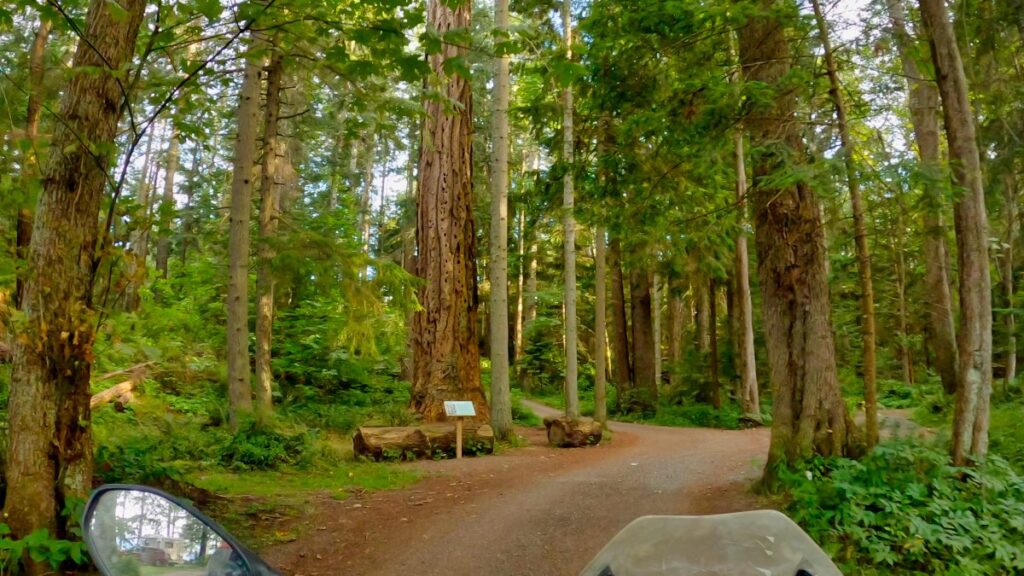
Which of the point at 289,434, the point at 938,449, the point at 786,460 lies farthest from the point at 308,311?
the point at 938,449

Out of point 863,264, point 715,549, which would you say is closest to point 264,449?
point 863,264

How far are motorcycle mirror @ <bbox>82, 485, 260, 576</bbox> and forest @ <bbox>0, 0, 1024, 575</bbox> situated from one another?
10.8 feet

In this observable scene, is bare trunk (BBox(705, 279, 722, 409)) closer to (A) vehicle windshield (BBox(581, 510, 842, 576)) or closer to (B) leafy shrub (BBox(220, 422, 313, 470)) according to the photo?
(B) leafy shrub (BBox(220, 422, 313, 470))

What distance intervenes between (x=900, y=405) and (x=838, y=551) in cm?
1514

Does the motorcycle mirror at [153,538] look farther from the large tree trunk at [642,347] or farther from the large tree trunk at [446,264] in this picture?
the large tree trunk at [642,347]

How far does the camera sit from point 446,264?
14.0 metres

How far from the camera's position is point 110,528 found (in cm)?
192

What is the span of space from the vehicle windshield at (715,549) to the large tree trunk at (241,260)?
985cm

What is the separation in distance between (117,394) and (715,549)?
13988 millimetres

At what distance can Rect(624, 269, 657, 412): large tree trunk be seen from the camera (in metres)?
22.0

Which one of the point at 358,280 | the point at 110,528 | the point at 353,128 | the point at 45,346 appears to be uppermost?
the point at 353,128

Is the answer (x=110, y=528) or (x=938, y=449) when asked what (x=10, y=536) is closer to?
(x=110, y=528)

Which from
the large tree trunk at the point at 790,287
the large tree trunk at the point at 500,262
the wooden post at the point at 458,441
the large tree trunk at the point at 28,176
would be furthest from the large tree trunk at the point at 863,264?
the large tree trunk at the point at 28,176

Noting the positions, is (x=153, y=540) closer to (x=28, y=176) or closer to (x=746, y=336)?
(x=28, y=176)
